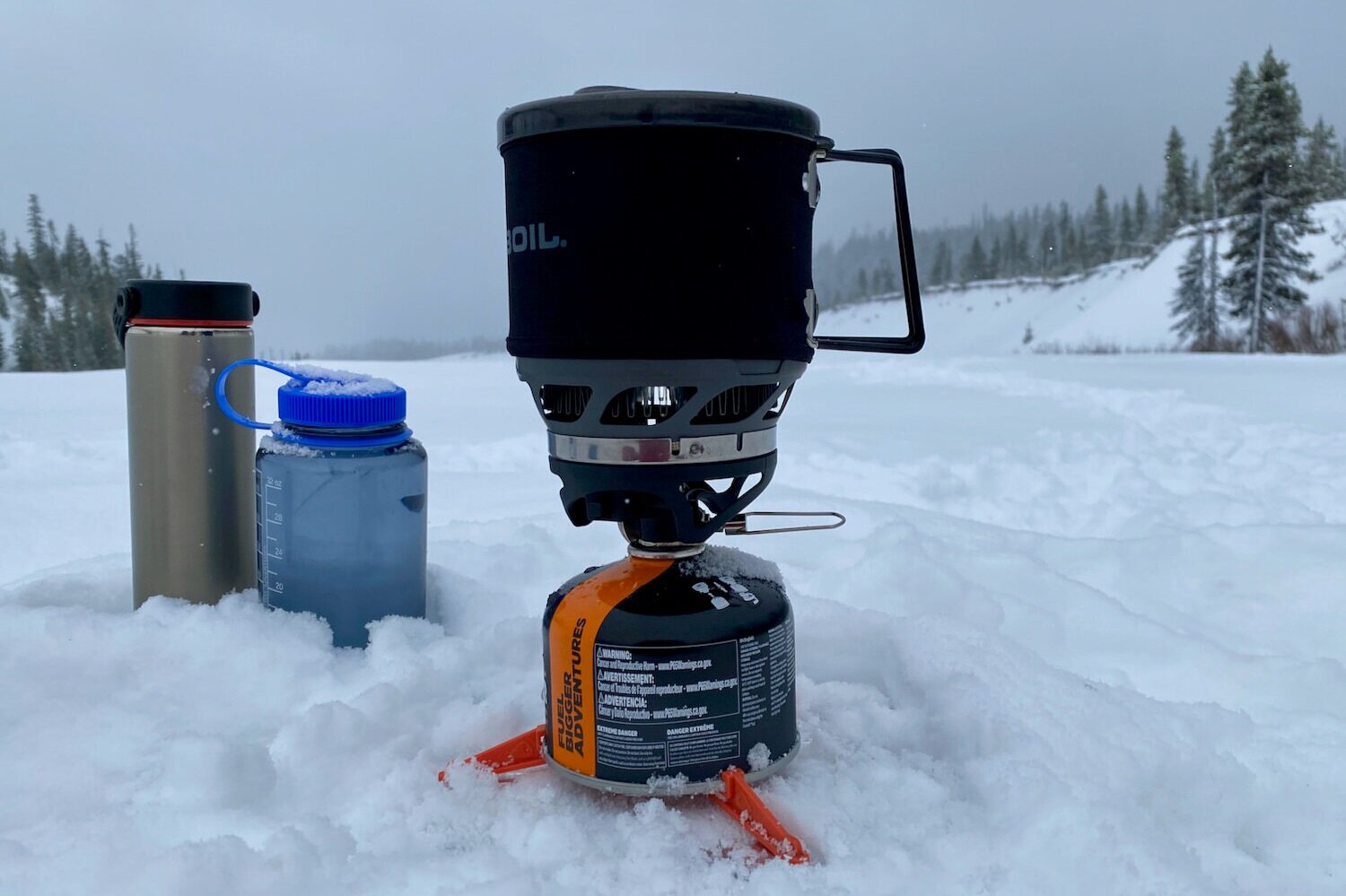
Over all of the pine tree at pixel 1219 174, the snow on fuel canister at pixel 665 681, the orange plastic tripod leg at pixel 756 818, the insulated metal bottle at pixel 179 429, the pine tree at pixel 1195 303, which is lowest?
the orange plastic tripod leg at pixel 756 818

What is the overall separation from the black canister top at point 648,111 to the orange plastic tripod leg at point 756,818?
89cm

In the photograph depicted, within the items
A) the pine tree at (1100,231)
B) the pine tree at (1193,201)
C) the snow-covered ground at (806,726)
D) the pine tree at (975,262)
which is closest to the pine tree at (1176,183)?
the pine tree at (1193,201)

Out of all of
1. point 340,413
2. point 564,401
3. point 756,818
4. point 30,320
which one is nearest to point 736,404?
point 564,401

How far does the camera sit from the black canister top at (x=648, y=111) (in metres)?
1.25

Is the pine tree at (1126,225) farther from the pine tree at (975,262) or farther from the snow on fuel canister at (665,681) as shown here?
the snow on fuel canister at (665,681)

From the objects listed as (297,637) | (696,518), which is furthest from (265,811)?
(696,518)

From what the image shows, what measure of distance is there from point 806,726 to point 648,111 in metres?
1.01

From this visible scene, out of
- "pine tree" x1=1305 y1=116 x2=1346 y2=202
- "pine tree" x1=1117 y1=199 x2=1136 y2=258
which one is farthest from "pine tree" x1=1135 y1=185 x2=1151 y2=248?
"pine tree" x1=1305 y1=116 x2=1346 y2=202

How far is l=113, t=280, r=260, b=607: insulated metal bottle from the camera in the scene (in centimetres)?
206

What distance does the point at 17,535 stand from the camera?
320 cm

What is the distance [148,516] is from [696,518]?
1.35 metres

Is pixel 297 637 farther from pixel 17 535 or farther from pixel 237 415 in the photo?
pixel 17 535

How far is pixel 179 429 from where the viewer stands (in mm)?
2092

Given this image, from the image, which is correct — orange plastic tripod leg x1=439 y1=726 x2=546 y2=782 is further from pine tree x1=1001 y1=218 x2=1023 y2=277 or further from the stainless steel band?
pine tree x1=1001 y1=218 x2=1023 y2=277
